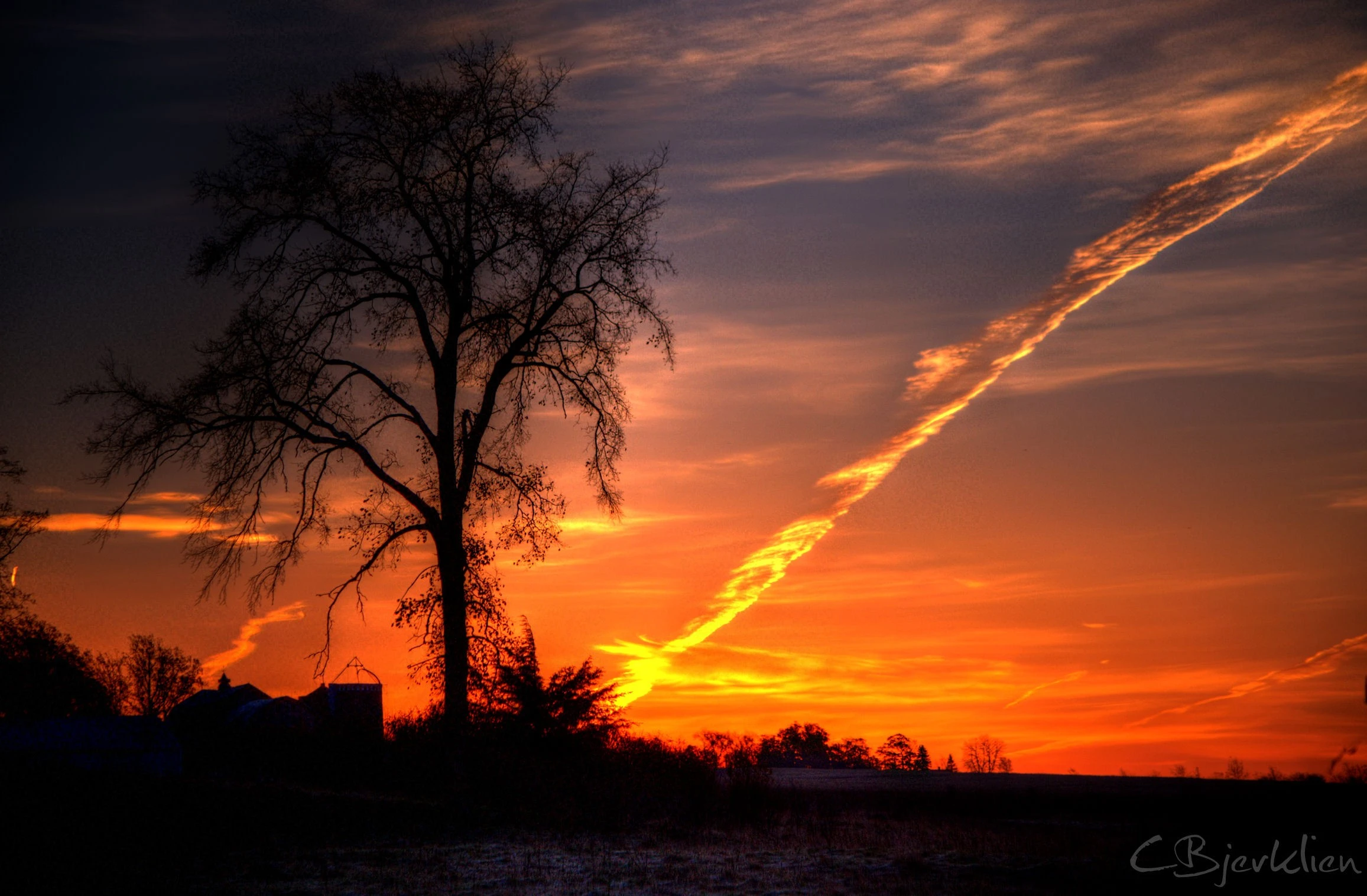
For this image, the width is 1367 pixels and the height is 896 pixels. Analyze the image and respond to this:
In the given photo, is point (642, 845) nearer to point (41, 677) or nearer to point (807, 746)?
point (41, 677)

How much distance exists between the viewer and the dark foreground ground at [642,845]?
39.7ft

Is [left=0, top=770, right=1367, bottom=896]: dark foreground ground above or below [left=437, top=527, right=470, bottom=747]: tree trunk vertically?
below

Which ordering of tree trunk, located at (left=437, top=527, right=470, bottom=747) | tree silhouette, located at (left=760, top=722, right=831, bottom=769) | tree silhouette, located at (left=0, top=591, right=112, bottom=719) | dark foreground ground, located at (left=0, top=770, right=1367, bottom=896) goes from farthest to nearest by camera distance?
tree silhouette, located at (left=760, top=722, right=831, bottom=769), tree silhouette, located at (left=0, top=591, right=112, bottom=719), tree trunk, located at (left=437, top=527, right=470, bottom=747), dark foreground ground, located at (left=0, top=770, right=1367, bottom=896)

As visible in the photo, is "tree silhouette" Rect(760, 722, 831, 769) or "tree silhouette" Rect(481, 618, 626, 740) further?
"tree silhouette" Rect(760, 722, 831, 769)

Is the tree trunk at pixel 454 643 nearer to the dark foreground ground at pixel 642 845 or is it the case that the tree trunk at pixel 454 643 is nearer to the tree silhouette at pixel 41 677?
the dark foreground ground at pixel 642 845

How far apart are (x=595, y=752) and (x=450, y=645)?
4203 millimetres

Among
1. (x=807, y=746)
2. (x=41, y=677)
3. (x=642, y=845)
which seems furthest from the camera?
(x=807, y=746)

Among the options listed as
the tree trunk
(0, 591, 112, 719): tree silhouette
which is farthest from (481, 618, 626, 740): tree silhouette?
(0, 591, 112, 719): tree silhouette

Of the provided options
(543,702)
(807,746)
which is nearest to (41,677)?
(543,702)

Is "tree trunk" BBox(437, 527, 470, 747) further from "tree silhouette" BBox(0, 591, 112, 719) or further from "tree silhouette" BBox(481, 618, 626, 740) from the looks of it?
"tree silhouette" BBox(0, 591, 112, 719)

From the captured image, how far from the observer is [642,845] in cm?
1666

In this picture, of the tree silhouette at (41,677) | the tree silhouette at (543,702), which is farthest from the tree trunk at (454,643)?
the tree silhouette at (41,677)

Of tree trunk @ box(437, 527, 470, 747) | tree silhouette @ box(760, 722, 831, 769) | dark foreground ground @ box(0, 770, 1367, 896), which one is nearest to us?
dark foreground ground @ box(0, 770, 1367, 896)

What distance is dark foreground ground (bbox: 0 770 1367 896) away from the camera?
1210 centimetres
